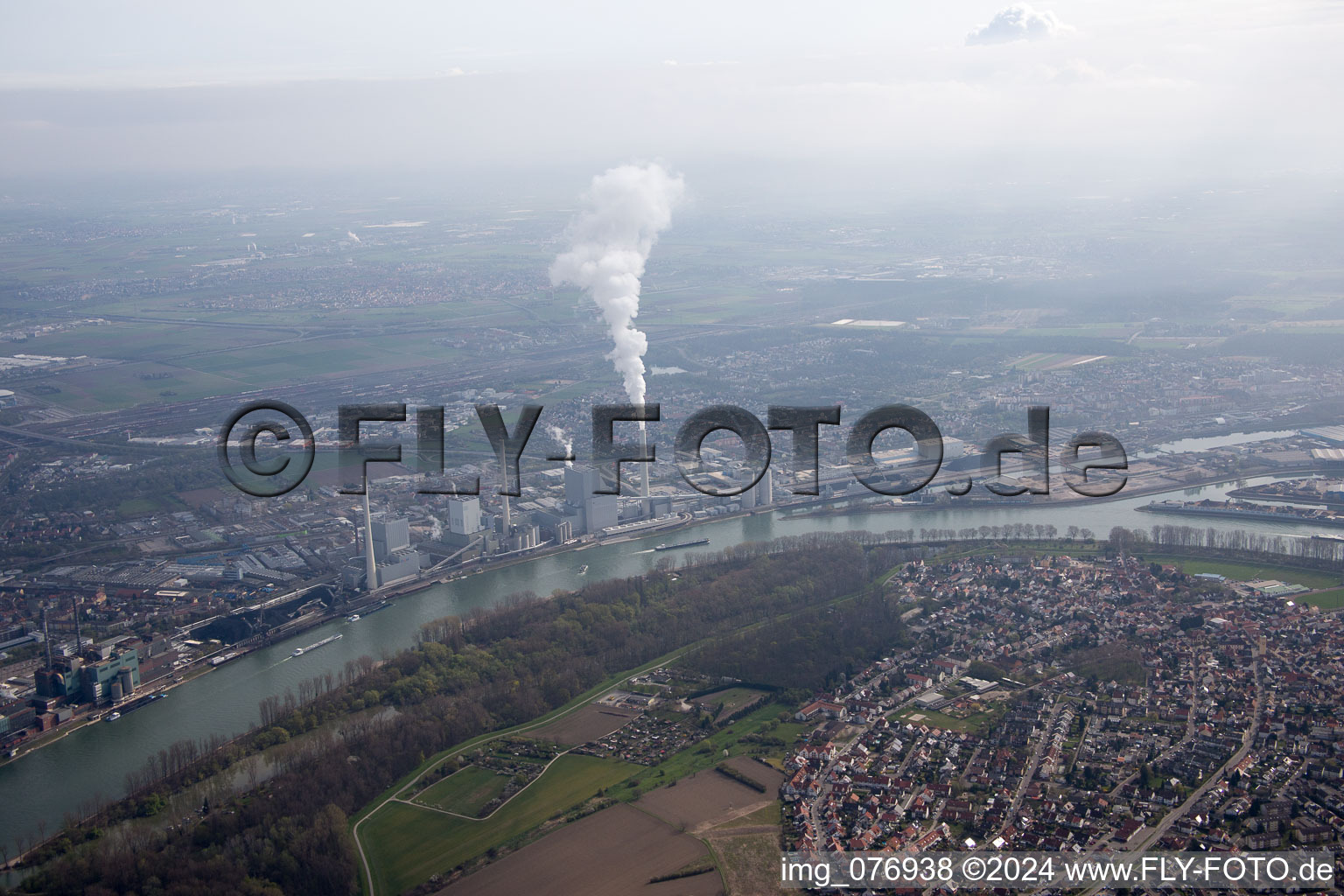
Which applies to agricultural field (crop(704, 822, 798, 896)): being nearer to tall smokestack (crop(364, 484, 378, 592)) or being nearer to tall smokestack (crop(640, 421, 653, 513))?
tall smokestack (crop(364, 484, 378, 592))

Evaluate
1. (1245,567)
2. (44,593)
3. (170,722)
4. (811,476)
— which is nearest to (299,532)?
(44,593)

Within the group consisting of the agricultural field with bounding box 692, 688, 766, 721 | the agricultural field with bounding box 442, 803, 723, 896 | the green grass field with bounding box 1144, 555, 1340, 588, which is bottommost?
the agricultural field with bounding box 442, 803, 723, 896

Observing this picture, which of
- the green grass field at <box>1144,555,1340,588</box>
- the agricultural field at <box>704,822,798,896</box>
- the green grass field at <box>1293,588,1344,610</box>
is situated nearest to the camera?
the agricultural field at <box>704,822,798,896</box>

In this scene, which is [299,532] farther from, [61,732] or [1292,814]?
[1292,814]

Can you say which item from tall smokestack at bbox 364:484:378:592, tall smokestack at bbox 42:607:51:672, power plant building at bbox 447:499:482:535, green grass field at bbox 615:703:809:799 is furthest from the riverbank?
tall smokestack at bbox 42:607:51:672

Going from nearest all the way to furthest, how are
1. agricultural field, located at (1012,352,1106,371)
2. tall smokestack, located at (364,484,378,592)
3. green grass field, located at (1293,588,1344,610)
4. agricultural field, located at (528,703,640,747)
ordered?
agricultural field, located at (528,703,640,747) → green grass field, located at (1293,588,1344,610) → tall smokestack, located at (364,484,378,592) → agricultural field, located at (1012,352,1106,371)

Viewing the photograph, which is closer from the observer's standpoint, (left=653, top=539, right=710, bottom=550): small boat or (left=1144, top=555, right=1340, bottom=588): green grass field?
(left=1144, top=555, right=1340, bottom=588): green grass field

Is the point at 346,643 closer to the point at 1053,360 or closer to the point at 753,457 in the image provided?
the point at 753,457

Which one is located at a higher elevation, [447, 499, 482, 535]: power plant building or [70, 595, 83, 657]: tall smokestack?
[447, 499, 482, 535]: power plant building
